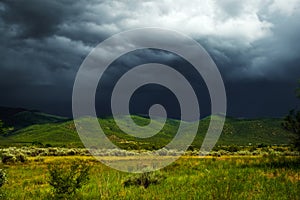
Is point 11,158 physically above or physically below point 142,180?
below

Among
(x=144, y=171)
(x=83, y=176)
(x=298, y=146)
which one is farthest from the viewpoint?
(x=298, y=146)

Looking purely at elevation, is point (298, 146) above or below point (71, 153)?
above

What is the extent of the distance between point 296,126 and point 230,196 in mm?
12748

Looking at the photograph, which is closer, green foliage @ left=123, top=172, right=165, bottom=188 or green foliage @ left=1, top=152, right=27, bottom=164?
green foliage @ left=123, top=172, right=165, bottom=188

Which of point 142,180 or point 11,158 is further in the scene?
point 11,158

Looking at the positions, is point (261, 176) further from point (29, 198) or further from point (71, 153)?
point (71, 153)

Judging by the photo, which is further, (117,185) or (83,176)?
(117,185)

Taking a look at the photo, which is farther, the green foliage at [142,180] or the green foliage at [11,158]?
the green foliage at [11,158]

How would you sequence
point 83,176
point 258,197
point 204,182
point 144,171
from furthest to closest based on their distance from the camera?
point 144,171, point 204,182, point 83,176, point 258,197

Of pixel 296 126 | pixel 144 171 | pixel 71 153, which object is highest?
pixel 296 126

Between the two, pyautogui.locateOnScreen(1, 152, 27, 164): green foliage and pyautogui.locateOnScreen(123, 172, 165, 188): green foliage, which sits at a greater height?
pyautogui.locateOnScreen(123, 172, 165, 188): green foliage

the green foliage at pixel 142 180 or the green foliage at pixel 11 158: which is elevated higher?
the green foliage at pixel 142 180

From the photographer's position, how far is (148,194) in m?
12.2

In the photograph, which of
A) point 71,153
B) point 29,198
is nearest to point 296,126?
point 29,198
